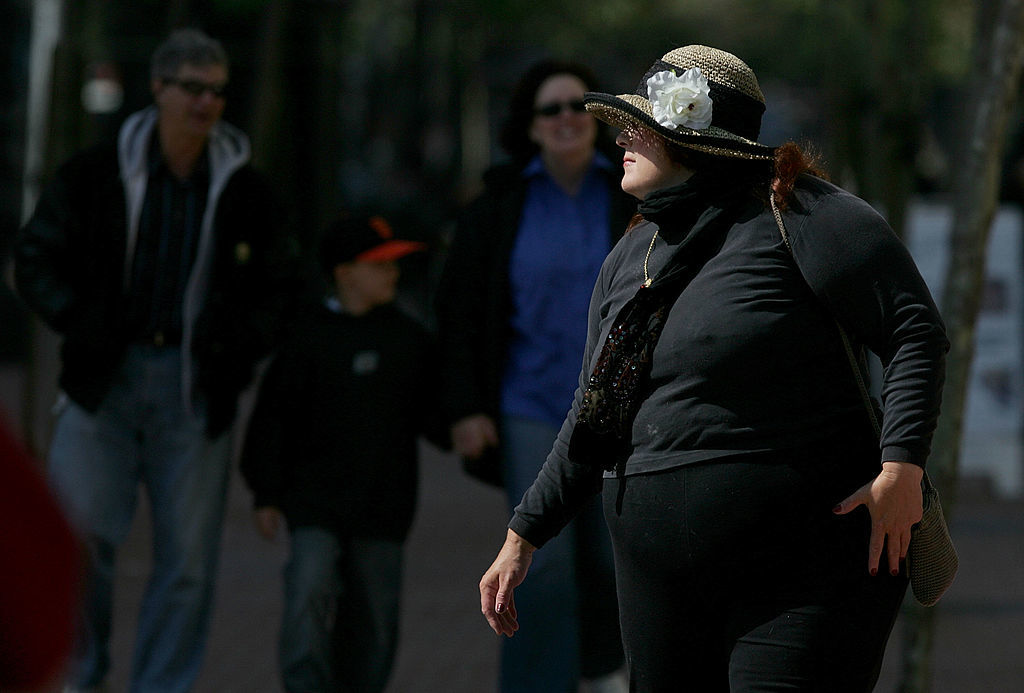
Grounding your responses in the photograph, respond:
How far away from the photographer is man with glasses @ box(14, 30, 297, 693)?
520 cm

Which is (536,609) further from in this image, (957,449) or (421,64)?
(421,64)

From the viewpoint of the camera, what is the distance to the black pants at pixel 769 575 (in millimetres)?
3086

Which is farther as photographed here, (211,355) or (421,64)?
(421,64)

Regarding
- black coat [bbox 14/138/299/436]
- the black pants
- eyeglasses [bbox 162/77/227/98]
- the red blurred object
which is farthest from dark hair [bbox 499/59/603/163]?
the red blurred object

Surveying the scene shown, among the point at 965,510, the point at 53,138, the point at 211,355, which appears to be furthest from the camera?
the point at 965,510

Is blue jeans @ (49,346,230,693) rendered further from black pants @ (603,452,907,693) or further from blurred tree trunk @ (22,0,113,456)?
blurred tree trunk @ (22,0,113,456)

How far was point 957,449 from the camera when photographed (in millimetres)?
5398

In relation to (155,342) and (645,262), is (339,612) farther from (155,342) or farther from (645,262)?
(645,262)

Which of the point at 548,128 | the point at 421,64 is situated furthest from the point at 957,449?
the point at 421,64

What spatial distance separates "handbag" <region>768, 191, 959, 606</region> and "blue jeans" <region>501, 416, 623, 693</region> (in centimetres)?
176

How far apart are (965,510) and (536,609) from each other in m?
7.15

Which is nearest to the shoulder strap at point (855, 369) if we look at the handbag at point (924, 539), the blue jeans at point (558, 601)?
the handbag at point (924, 539)

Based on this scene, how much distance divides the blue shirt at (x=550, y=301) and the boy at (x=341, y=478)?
434mm

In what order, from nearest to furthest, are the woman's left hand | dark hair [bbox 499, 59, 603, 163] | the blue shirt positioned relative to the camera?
the woman's left hand < the blue shirt < dark hair [bbox 499, 59, 603, 163]
